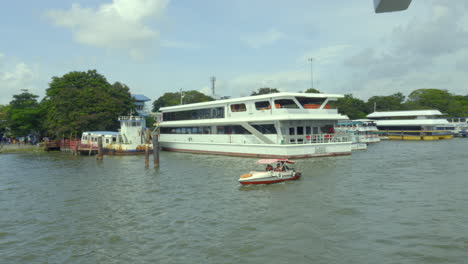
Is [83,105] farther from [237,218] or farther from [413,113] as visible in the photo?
[413,113]

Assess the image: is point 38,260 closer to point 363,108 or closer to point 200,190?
point 200,190

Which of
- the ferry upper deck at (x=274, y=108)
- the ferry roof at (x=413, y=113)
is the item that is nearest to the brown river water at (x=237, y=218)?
the ferry upper deck at (x=274, y=108)

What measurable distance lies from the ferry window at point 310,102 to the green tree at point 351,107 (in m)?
47.7

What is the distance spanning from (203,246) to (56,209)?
885 centimetres

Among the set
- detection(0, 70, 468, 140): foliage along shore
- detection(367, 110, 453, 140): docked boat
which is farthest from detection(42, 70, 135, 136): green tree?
detection(367, 110, 453, 140): docked boat

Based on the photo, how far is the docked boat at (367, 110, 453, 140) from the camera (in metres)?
60.7

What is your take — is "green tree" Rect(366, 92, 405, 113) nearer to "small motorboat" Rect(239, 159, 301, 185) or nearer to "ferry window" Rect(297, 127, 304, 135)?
"ferry window" Rect(297, 127, 304, 135)

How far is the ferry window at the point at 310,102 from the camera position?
110ft

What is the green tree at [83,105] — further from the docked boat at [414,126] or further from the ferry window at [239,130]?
the docked boat at [414,126]

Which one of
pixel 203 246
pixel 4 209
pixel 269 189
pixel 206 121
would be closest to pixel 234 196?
pixel 269 189

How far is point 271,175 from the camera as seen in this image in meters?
20.4

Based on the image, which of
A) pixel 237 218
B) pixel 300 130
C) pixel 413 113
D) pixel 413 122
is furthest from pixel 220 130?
pixel 413 113

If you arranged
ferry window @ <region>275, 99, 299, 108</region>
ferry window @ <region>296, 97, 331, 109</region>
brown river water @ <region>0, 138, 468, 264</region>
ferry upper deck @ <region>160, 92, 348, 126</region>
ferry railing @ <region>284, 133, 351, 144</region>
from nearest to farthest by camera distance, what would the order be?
brown river water @ <region>0, 138, 468, 264</region> < ferry railing @ <region>284, 133, 351, 144</region> < ferry upper deck @ <region>160, 92, 348, 126</region> < ferry window @ <region>275, 99, 299, 108</region> < ferry window @ <region>296, 97, 331, 109</region>

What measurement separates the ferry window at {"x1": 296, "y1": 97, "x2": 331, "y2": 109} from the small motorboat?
1307 cm
